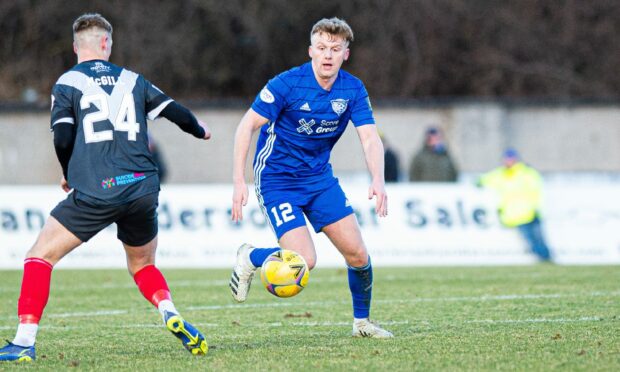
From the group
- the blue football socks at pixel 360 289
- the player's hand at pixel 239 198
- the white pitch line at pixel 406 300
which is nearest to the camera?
the player's hand at pixel 239 198

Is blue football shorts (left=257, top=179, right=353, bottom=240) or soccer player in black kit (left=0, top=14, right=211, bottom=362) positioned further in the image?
blue football shorts (left=257, top=179, right=353, bottom=240)

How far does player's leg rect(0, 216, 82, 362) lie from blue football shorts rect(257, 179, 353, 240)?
54.7 inches

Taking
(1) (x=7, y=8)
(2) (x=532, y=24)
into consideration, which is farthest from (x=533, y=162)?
(1) (x=7, y=8)

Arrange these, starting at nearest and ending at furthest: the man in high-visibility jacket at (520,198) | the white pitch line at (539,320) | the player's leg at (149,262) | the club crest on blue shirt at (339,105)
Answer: the player's leg at (149,262) < the club crest on blue shirt at (339,105) < the white pitch line at (539,320) < the man in high-visibility jacket at (520,198)

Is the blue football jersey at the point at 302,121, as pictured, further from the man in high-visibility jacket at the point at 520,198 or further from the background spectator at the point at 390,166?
the background spectator at the point at 390,166

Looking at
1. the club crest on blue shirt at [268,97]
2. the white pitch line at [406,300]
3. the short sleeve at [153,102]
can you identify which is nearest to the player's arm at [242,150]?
the club crest on blue shirt at [268,97]

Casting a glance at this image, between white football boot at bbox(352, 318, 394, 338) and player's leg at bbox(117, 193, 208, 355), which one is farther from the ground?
player's leg at bbox(117, 193, 208, 355)

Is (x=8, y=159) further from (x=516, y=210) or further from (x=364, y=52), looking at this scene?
(x=516, y=210)

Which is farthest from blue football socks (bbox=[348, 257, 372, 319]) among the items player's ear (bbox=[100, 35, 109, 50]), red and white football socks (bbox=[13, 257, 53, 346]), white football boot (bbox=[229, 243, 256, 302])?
player's ear (bbox=[100, 35, 109, 50])

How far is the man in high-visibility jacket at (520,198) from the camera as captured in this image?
16234 millimetres

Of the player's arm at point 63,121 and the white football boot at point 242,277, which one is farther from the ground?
the player's arm at point 63,121

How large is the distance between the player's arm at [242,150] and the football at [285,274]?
0.34 m

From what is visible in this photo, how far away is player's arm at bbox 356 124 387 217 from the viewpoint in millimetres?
7633

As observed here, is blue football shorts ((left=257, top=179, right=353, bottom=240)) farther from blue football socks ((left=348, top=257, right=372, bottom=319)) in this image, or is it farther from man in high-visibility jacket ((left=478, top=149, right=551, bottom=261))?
man in high-visibility jacket ((left=478, top=149, right=551, bottom=261))
